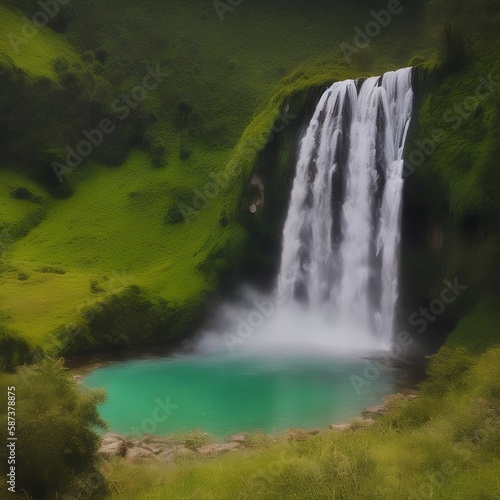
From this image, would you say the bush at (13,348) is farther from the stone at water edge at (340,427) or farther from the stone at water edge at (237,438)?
the stone at water edge at (340,427)

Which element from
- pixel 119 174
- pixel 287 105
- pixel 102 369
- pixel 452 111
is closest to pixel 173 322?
pixel 102 369

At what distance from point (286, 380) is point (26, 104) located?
4408cm

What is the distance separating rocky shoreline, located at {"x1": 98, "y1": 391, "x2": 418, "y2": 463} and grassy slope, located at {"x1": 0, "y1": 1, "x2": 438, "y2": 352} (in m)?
10.5

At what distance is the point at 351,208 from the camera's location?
31.2 metres

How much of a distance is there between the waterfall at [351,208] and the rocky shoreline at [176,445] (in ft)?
38.9

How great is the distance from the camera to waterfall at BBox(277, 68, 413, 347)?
1132 inches

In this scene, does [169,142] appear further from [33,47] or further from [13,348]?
[13,348]

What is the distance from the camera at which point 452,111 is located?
2744 centimetres

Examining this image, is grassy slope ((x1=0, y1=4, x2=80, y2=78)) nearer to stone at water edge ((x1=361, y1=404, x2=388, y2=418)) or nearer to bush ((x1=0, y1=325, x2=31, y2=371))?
bush ((x1=0, y1=325, x2=31, y2=371))

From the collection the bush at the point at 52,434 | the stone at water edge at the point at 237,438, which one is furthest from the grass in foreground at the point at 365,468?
the stone at water edge at the point at 237,438

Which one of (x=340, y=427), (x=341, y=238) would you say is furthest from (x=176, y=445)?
(x=341, y=238)

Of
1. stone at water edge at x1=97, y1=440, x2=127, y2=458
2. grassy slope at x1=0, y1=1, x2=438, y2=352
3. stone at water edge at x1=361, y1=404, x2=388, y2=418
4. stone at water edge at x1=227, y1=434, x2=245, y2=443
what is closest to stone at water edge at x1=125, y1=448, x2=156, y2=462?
stone at water edge at x1=97, y1=440, x2=127, y2=458

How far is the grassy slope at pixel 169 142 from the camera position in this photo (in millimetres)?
34269

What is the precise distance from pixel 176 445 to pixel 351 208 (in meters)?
19.0
